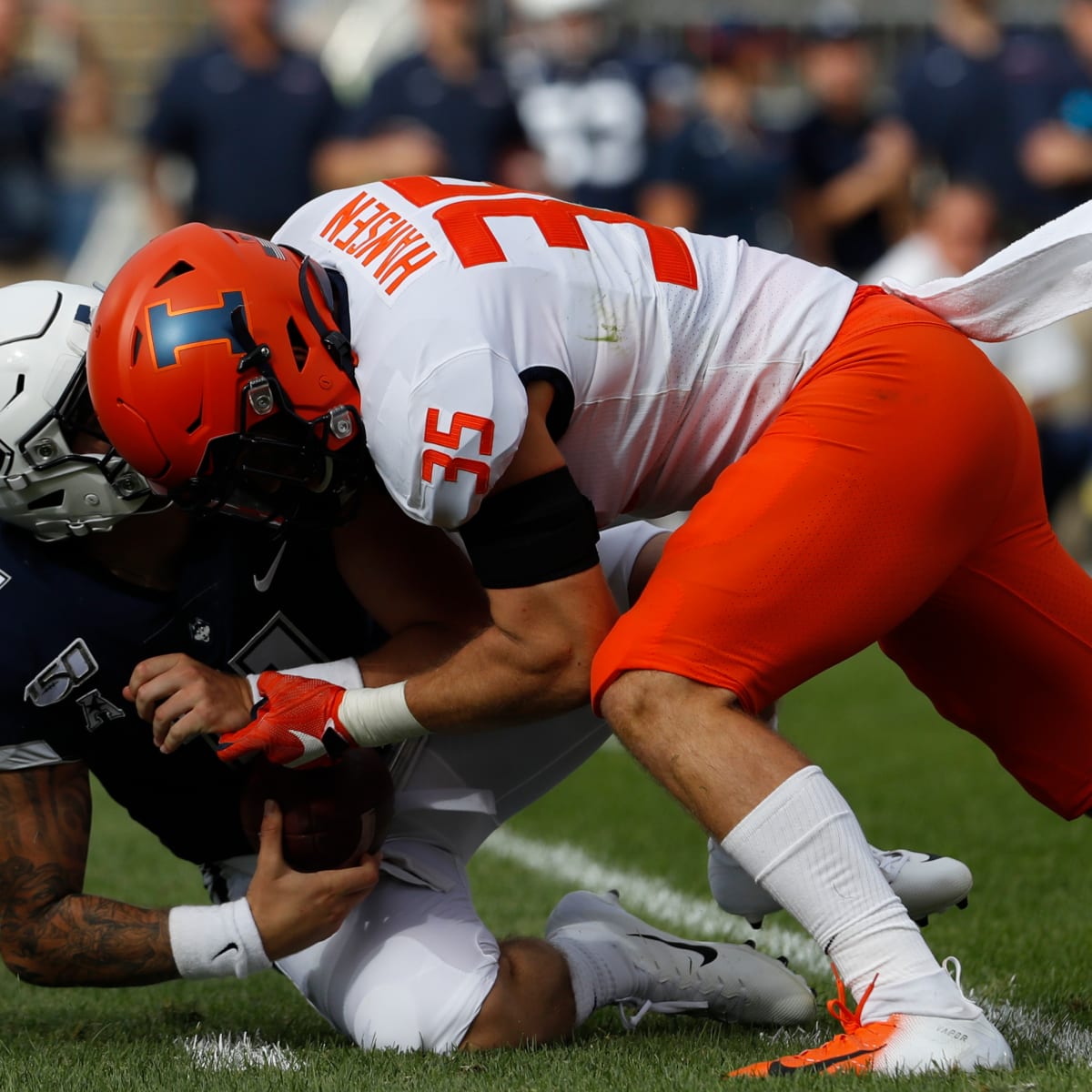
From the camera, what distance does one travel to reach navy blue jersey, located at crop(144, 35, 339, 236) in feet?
30.9

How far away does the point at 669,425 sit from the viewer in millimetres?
3414

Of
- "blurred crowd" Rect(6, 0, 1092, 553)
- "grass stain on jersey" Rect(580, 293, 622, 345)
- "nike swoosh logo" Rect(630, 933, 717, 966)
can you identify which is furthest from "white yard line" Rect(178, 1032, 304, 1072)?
"blurred crowd" Rect(6, 0, 1092, 553)

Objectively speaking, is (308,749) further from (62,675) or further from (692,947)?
(692,947)

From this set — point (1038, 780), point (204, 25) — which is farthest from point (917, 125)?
point (1038, 780)

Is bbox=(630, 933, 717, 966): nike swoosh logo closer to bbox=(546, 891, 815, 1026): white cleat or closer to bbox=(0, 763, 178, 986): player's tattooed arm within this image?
bbox=(546, 891, 815, 1026): white cleat

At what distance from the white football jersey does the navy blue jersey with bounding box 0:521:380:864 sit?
60 centimetres

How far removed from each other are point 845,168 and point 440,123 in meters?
2.50

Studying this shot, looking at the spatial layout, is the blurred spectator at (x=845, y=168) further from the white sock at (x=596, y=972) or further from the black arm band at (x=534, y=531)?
the black arm band at (x=534, y=531)

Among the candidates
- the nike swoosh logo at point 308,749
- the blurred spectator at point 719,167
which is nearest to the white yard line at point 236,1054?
the nike swoosh logo at point 308,749

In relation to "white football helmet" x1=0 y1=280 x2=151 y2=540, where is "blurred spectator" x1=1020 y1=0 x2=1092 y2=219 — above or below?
below

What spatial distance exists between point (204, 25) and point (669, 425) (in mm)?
10857

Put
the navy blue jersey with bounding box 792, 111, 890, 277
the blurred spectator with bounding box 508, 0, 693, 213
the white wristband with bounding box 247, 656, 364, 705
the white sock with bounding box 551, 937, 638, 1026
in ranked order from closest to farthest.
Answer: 1. the white wristband with bounding box 247, 656, 364, 705
2. the white sock with bounding box 551, 937, 638, 1026
3. the blurred spectator with bounding box 508, 0, 693, 213
4. the navy blue jersey with bounding box 792, 111, 890, 277

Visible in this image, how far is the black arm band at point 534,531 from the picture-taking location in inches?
123

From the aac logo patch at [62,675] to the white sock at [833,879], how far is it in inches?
48.8
